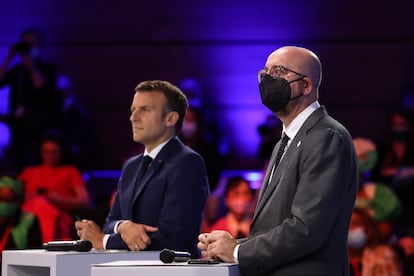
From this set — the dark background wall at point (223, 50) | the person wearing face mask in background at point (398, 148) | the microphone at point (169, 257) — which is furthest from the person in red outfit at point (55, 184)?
the microphone at point (169, 257)

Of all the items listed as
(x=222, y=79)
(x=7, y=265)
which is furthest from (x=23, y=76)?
(x=7, y=265)

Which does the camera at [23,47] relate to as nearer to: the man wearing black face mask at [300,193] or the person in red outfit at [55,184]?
the person in red outfit at [55,184]

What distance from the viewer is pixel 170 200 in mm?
3744

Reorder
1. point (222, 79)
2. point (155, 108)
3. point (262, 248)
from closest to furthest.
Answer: point (262, 248) → point (155, 108) → point (222, 79)

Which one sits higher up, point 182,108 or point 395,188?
point 182,108

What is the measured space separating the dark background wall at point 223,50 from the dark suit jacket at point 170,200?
140 inches

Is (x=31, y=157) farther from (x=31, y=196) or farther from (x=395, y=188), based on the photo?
(x=395, y=188)

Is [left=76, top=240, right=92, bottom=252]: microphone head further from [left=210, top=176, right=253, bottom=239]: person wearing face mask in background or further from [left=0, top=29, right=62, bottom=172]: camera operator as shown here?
[left=0, top=29, right=62, bottom=172]: camera operator

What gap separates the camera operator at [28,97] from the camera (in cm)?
711

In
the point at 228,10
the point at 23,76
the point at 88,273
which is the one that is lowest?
the point at 88,273

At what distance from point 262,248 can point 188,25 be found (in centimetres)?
507

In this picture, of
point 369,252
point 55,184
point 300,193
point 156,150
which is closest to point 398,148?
point 369,252

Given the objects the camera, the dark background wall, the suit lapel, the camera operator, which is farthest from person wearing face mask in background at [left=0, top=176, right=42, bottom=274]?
the suit lapel

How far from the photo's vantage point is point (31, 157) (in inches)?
280
